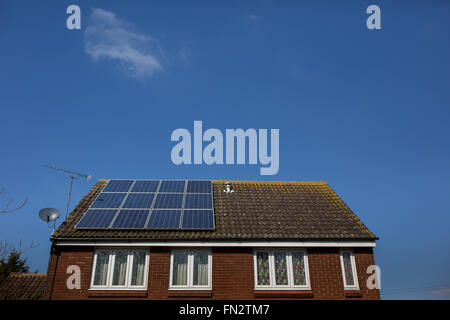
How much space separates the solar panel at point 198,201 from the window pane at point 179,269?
8.98 ft

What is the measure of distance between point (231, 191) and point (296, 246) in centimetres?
539

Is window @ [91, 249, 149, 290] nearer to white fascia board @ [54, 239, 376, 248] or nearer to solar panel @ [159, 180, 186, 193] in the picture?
white fascia board @ [54, 239, 376, 248]

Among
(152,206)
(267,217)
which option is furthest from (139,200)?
(267,217)

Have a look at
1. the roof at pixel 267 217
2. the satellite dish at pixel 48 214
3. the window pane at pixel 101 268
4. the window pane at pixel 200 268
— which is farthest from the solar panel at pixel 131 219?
the window pane at pixel 200 268

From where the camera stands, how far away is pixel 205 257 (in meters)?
12.8

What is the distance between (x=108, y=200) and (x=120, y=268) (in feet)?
13.5

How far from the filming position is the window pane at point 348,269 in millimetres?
12734

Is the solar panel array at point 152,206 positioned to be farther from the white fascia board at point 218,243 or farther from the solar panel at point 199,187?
the white fascia board at point 218,243

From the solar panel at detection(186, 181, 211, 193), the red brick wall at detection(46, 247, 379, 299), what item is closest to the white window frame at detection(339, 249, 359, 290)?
the red brick wall at detection(46, 247, 379, 299)

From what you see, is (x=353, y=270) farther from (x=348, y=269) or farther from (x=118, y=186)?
(x=118, y=186)

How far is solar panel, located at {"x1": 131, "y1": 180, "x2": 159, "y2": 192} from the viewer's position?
1649cm

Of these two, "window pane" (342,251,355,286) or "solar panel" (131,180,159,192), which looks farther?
"solar panel" (131,180,159,192)
